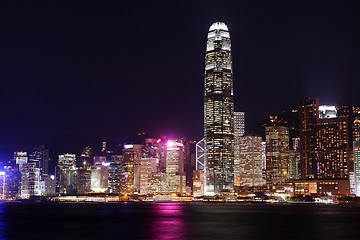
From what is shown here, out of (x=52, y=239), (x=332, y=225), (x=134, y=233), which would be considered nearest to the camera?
(x=52, y=239)

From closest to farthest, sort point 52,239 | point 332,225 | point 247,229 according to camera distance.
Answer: point 52,239 → point 247,229 → point 332,225

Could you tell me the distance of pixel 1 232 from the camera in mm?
98438

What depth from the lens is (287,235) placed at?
91.3 metres

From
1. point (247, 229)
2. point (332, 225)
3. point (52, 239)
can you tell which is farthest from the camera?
point (332, 225)

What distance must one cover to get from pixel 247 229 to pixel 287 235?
45.6ft

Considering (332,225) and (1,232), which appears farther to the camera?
(332,225)

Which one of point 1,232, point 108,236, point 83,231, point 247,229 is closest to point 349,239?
point 247,229

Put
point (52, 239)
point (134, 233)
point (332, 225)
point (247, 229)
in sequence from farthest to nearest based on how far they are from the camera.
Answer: point (332, 225), point (247, 229), point (134, 233), point (52, 239)

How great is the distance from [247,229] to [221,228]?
18.1ft

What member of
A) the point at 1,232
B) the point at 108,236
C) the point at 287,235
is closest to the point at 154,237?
the point at 108,236

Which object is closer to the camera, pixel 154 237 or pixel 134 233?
pixel 154 237

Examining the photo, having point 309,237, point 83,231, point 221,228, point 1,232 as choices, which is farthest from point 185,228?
point 1,232

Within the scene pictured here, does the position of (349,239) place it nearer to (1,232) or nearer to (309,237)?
(309,237)

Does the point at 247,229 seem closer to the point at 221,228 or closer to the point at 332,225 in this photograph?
the point at 221,228
